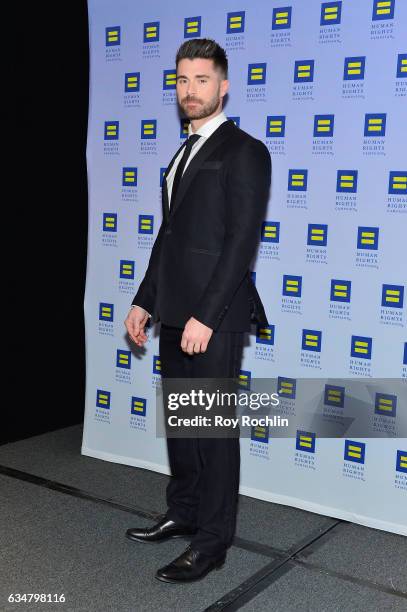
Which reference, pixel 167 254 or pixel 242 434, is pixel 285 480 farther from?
pixel 167 254

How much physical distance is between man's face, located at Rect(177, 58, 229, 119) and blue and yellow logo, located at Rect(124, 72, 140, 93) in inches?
39.2

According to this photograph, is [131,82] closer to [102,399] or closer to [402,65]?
[402,65]

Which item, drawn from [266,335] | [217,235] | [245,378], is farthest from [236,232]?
[245,378]

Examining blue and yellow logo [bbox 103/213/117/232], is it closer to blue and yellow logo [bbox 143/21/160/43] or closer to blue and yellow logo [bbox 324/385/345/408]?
blue and yellow logo [bbox 143/21/160/43]

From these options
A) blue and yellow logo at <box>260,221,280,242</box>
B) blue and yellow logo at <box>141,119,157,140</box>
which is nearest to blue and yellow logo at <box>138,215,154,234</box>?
blue and yellow logo at <box>141,119,157,140</box>

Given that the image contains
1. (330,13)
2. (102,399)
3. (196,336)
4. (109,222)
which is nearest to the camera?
(196,336)

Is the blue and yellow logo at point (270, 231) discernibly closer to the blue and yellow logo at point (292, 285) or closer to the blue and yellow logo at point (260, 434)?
the blue and yellow logo at point (292, 285)

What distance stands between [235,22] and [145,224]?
0.92 meters

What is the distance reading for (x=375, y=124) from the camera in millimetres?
2791

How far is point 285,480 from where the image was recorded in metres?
3.14

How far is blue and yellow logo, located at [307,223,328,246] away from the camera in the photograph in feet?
9.63

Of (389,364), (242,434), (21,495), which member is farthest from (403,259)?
(21,495)

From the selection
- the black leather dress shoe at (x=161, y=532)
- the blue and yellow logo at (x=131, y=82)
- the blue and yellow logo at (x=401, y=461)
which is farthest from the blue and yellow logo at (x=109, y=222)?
the blue and yellow logo at (x=401, y=461)

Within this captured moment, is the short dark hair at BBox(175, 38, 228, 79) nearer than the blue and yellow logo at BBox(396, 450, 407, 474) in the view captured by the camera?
Yes
